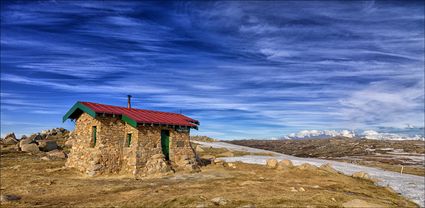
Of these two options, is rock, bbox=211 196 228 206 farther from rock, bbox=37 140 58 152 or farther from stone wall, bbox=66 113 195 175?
rock, bbox=37 140 58 152

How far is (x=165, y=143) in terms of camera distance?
31.2m

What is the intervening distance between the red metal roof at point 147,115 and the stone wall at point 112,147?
655mm

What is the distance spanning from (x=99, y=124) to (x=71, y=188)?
7.25m

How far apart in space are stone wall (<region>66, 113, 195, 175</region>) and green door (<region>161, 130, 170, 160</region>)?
48cm

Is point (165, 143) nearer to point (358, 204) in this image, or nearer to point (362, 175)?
point (358, 204)

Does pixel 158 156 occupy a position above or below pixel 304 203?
above

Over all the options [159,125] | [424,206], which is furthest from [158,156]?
[424,206]

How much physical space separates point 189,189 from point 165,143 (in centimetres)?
1065

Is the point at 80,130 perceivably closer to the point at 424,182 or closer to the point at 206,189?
the point at 206,189

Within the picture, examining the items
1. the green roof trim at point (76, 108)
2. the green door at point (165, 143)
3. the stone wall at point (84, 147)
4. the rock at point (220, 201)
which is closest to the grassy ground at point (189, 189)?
the rock at point (220, 201)

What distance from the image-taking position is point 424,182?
31.2 m

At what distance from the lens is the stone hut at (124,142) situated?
2808 cm

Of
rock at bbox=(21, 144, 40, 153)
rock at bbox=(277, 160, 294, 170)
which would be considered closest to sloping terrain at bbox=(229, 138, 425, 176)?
rock at bbox=(277, 160, 294, 170)

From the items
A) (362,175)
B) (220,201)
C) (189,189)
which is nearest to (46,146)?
(189,189)
